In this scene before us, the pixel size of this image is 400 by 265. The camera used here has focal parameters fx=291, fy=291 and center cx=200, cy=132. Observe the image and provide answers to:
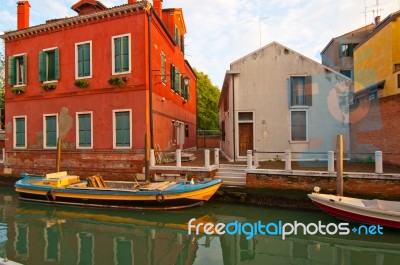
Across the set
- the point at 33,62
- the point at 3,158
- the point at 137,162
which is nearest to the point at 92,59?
the point at 33,62

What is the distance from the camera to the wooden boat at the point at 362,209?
7141 mm

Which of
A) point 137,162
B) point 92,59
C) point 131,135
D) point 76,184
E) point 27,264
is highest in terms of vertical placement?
point 92,59

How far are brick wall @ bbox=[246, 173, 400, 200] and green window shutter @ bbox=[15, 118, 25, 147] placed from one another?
11508 mm

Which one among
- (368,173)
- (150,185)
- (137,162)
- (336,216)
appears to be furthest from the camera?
(137,162)

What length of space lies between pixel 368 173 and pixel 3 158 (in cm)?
1629

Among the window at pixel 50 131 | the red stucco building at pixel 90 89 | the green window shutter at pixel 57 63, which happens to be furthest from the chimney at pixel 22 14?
the window at pixel 50 131

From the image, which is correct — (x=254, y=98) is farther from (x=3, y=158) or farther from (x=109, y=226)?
(x=3, y=158)

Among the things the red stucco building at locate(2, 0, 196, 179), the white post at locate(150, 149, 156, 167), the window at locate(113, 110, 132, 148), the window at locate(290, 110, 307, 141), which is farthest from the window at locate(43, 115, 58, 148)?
the window at locate(290, 110, 307, 141)

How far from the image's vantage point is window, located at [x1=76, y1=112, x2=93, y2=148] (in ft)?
42.6

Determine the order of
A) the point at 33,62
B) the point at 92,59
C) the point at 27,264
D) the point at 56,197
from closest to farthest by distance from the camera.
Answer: the point at 27,264 → the point at 56,197 → the point at 92,59 → the point at 33,62

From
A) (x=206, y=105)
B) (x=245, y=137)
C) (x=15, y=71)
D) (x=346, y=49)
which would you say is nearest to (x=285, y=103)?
(x=245, y=137)

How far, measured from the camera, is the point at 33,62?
1435cm

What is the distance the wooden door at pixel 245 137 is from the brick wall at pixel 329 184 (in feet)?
10.5

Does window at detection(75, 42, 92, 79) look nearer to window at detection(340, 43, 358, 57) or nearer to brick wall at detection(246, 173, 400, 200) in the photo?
brick wall at detection(246, 173, 400, 200)
